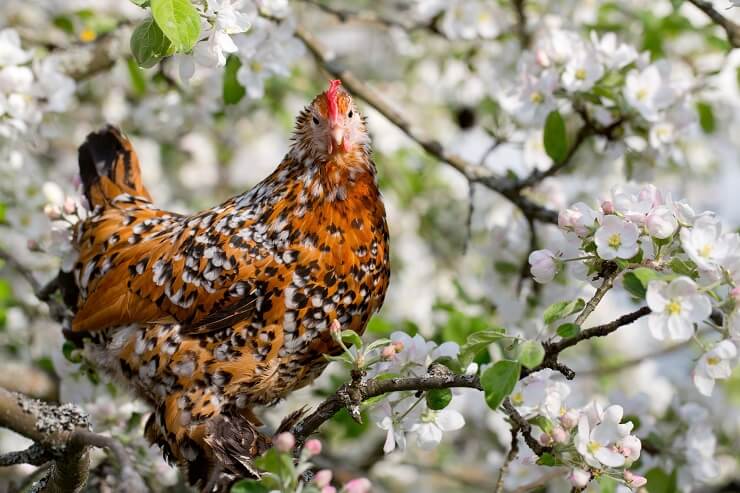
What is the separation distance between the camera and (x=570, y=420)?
260 cm

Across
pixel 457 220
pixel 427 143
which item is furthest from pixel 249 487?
pixel 457 220

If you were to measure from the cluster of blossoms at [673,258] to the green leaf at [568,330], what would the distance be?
0.52ft

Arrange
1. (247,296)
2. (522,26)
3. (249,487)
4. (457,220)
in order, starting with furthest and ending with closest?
1. (457,220)
2. (522,26)
3. (247,296)
4. (249,487)

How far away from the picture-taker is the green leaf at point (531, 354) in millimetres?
2246

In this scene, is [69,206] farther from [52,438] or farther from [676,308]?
[676,308]

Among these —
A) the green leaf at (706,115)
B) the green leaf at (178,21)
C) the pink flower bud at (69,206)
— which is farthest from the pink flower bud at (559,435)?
the green leaf at (706,115)

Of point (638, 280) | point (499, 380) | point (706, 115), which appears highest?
point (638, 280)

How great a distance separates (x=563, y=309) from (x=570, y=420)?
38cm

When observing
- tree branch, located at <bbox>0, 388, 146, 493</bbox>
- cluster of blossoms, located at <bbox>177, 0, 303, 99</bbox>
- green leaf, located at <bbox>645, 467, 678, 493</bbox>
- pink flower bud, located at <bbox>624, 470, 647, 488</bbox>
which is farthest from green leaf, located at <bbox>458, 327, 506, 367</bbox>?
green leaf, located at <bbox>645, 467, 678, 493</bbox>

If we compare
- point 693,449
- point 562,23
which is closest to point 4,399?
point 693,449

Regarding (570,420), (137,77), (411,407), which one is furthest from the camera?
(137,77)

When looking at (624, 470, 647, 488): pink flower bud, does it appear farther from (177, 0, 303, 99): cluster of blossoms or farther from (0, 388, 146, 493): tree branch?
(177, 0, 303, 99): cluster of blossoms

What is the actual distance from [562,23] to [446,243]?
1.71 metres

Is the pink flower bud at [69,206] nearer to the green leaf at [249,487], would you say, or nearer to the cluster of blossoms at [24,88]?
the cluster of blossoms at [24,88]
